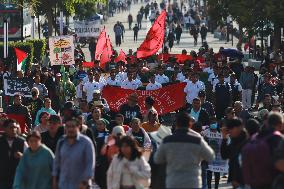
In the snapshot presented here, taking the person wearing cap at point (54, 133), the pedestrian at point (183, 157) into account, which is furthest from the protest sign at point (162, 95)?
the pedestrian at point (183, 157)

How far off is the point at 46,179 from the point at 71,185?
56 cm

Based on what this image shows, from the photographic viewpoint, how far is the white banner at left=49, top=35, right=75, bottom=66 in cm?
3061

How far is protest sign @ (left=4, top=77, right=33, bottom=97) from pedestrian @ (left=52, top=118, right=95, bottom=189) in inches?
480

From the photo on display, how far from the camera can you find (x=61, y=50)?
1208 inches

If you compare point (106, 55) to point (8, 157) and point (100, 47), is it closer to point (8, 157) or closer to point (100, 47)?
point (100, 47)

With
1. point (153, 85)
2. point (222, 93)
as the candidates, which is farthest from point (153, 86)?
point (222, 93)

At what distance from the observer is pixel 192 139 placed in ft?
42.9

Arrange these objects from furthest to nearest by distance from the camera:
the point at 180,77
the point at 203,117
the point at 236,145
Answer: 1. the point at 180,77
2. the point at 203,117
3. the point at 236,145

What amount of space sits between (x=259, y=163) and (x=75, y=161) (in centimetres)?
212

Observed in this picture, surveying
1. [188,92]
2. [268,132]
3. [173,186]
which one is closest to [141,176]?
[173,186]

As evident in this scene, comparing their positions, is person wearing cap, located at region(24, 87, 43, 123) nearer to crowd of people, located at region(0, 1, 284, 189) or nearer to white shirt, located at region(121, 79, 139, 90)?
crowd of people, located at region(0, 1, 284, 189)

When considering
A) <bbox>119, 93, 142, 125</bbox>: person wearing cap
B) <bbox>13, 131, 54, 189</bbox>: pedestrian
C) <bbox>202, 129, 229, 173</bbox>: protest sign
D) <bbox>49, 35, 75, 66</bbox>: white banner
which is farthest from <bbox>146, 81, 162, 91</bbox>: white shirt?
<bbox>13, 131, 54, 189</bbox>: pedestrian

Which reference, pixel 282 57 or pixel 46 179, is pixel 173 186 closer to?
pixel 46 179

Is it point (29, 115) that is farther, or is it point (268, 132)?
point (29, 115)
